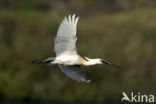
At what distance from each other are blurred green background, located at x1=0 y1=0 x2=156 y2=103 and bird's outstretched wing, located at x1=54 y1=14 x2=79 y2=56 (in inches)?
336

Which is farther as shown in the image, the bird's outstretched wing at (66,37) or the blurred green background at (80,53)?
the blurred green background at (80,53)

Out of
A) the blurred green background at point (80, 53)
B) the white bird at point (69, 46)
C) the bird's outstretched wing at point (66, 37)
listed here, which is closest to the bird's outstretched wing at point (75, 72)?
the white bird at point (69, 46)

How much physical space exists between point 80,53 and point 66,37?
29.7 feet

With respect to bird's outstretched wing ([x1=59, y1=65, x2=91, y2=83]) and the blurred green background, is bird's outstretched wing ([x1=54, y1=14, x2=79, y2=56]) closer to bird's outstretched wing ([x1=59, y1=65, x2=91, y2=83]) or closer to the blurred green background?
bird's outstretched wing ([x1=59, y1=65, x2=91, y2=83])

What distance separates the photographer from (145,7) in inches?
1150

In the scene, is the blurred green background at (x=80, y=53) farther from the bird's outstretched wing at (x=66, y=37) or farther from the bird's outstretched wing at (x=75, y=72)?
the bird's outstretched wing at (x=66, y=37)

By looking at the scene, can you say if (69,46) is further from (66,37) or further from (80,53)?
(80,53)

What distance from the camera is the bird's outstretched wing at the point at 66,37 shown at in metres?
13.6

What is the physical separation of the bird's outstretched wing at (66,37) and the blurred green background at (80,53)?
28.0 feet

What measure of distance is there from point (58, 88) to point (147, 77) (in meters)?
2.42

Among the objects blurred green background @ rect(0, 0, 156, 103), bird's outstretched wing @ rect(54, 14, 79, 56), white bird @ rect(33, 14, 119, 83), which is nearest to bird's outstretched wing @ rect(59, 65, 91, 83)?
white bird @ rect(33, 14, 119, 83)

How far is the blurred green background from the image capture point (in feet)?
74.4

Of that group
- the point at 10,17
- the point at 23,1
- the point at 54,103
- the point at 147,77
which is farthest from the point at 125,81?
the point at 23,1

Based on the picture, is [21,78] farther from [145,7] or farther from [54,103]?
[145,7]
